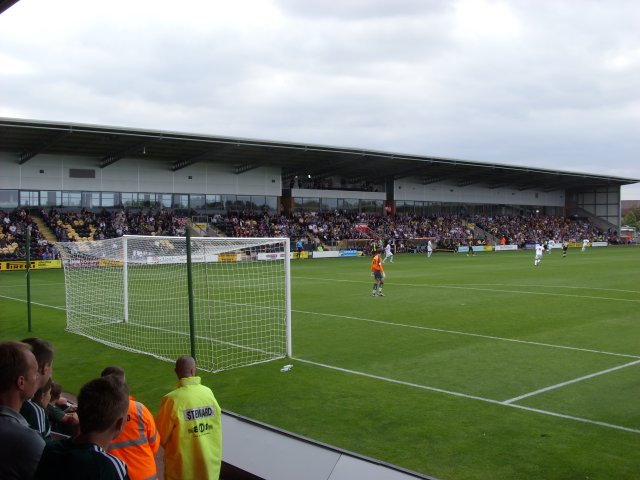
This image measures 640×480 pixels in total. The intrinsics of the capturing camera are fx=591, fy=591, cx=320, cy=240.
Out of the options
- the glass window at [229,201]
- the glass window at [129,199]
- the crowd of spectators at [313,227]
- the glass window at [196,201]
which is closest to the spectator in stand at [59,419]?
the crowd of spectators at [313,227]

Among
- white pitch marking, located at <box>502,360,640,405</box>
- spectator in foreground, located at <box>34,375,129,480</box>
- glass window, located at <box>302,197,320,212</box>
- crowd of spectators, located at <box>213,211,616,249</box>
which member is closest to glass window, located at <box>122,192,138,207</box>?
→ crowd of spectators, located at <box>213,211,616,249</box>

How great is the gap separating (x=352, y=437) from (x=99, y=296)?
1310 cm

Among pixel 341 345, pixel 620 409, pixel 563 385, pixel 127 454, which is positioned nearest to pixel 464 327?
pixel 341 345

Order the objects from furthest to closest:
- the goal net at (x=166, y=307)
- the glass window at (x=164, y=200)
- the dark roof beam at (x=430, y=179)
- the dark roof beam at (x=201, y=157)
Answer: the dark roof beam at (x=430, y=179) < the glass window at (x=164, y=200) < the dark roof beam at (x=201, y=157) < the goal net at (x=166, y=307)

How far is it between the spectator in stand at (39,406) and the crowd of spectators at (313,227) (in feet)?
93.9

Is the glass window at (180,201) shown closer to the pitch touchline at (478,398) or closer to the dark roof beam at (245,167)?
the dark roof beam at (245,167)

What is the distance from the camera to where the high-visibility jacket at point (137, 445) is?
453cm

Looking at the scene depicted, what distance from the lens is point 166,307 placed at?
20828 mm

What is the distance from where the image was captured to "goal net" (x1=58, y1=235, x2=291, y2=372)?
1344 cm

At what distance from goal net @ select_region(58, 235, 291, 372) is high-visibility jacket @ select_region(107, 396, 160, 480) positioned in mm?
7006

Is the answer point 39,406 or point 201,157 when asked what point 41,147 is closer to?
point 201,157

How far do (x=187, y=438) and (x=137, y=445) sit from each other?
545mm

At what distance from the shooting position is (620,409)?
Answer: 9.00 metres

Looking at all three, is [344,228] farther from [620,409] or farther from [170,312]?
[620,409]
